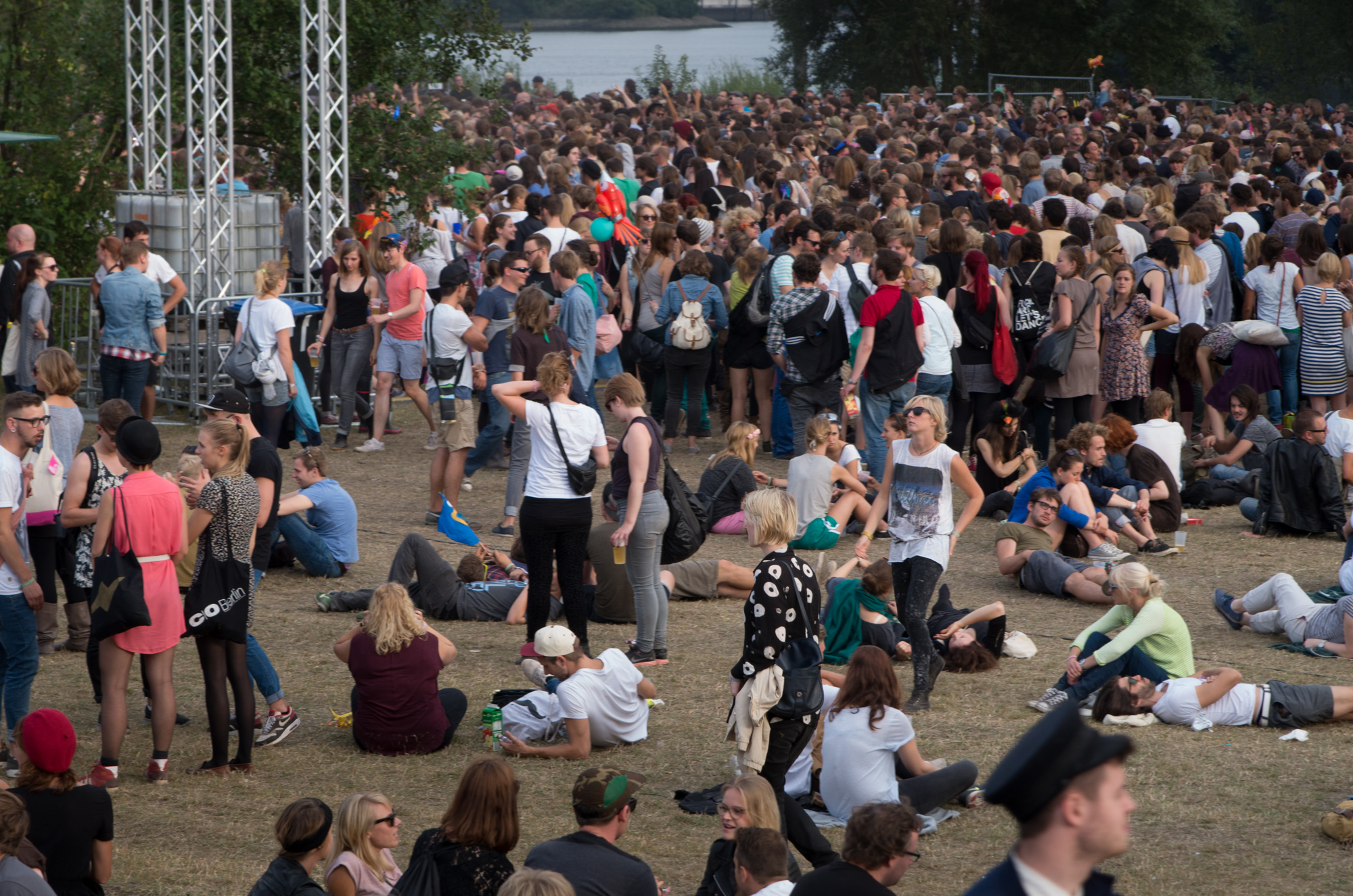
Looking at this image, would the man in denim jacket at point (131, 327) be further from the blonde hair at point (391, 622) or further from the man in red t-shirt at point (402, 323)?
the blonde hair at point (391, 622)

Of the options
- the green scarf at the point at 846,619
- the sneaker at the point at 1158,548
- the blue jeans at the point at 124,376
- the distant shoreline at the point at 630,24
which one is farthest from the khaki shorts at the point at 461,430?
the distant shoreline at the point at 630,24

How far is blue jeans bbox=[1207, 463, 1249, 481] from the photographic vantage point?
36.2 ft

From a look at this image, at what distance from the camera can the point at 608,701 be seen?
255 inches

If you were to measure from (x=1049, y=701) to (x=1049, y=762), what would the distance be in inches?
196

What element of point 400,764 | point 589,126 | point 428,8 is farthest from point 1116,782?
point 589,126

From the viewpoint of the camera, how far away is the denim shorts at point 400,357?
466 inches

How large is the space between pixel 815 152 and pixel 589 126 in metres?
4.46

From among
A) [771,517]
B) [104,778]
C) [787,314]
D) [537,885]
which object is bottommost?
[104,778]

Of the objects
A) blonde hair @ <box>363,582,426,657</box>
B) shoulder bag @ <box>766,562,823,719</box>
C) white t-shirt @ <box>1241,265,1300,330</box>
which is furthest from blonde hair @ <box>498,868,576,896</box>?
white t-shirt @ <box>1241,265,1300,330</box>

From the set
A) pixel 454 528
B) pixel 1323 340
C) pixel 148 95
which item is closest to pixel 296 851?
pixel 454 528

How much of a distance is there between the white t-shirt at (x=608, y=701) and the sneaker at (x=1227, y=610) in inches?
150

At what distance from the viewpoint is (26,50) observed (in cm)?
1399

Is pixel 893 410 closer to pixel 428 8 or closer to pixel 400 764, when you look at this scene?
pixel 400 764

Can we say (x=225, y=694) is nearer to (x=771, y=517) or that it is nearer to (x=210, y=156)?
(x=771, y=517)
